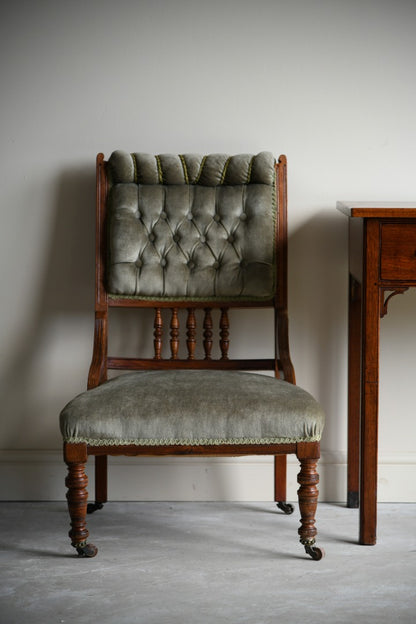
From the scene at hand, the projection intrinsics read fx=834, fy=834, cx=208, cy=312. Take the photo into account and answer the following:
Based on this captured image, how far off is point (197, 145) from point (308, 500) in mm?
1237

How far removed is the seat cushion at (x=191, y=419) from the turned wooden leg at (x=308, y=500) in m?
0.08

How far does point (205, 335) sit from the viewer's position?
8.86 ft

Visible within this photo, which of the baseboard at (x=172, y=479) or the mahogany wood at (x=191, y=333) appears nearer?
the mahogany wood at (x=191, y=333)

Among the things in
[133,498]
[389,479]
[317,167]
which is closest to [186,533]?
[133,498]

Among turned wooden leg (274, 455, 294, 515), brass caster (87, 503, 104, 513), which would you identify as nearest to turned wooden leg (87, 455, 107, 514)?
brass caster (87, 503, 104, 513)

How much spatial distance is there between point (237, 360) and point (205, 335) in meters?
0.13

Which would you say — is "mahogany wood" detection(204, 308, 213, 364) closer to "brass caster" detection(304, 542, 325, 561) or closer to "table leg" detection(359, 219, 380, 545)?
"table leg" detection(359, 219, 380, 545)

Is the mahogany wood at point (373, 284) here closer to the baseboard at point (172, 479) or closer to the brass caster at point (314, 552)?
the brass caster at point (314, 552)

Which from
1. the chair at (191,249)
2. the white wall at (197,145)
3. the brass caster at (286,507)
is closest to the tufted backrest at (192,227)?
the chair at (191,249)

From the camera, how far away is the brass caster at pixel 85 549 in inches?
90.0

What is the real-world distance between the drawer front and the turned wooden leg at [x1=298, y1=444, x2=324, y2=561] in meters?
0.56

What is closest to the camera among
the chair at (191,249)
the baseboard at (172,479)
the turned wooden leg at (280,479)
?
the chair at (191,249)

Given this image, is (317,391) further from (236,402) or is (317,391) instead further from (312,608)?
(312,608)

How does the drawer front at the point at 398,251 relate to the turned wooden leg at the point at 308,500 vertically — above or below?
above
